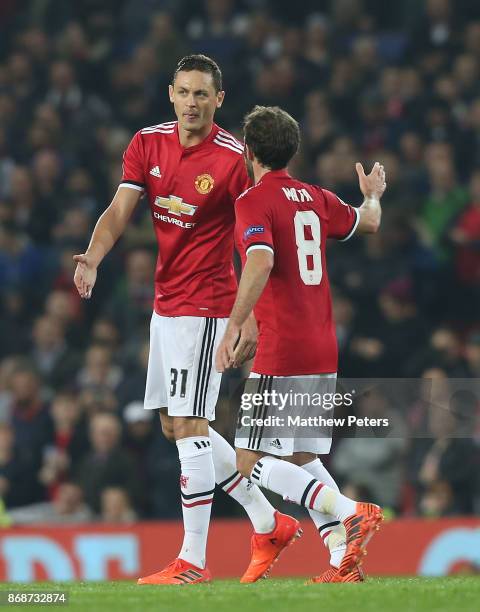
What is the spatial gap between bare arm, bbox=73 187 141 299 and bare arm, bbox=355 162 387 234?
3.60ft

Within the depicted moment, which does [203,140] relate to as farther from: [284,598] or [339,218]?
[284,598]

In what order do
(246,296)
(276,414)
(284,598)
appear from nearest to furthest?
(284,598) < (246,296) < (276,414)

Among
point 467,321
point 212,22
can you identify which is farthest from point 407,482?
point 212,22

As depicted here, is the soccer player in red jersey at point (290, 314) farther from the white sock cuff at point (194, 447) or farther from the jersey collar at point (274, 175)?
the white sock cuff at point (194, 447)

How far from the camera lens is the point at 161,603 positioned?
211 inches

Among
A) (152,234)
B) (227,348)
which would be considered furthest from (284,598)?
(152,234)

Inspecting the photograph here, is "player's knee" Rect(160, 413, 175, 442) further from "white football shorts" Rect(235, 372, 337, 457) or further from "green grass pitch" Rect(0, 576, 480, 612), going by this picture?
"green grass pitch" Rect(0, 576, 480, 612)

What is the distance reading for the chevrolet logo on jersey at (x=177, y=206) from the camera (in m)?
6.70

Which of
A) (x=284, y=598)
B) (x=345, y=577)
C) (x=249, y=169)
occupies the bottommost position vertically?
(x=284, y=598)

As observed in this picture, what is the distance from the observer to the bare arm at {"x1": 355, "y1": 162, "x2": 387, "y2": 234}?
653cm

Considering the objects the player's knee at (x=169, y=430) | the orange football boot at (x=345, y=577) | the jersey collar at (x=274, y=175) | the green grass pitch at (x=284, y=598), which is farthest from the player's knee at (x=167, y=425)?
the jersey collar at (x=274, y=175)

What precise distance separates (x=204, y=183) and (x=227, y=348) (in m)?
1.08

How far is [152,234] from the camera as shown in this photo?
12.7 m

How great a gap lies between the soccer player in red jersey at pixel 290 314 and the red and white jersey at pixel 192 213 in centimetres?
43
